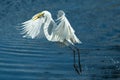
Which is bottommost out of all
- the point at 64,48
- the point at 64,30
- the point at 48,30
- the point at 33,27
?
the point at 64,48

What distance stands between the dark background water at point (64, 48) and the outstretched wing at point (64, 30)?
1228 millimetres

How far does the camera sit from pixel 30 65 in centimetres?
1602

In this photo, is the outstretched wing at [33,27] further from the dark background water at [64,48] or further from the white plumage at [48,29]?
the dark background water at [64,48]

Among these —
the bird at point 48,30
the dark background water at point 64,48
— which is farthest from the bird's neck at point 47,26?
the dark background water at point 64,48

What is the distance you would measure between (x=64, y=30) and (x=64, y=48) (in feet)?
15.4

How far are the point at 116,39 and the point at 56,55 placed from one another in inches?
138

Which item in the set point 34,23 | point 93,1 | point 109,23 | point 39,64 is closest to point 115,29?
point 109,23

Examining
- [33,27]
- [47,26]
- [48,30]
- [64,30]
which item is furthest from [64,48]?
[64,30]

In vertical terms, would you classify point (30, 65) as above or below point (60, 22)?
below

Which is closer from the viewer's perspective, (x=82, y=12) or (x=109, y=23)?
(x=109, y=23)

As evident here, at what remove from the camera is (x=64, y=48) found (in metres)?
18.5

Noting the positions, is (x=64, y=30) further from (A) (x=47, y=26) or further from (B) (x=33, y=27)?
(B) (x=33, y=27)

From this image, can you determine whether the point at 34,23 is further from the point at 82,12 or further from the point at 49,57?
the point at 82,12

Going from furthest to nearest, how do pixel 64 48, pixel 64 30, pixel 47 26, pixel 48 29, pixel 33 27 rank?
pixel 64 48, pixel 48 29, pixel 47 26, pixel 33 27, pixel 64 30
